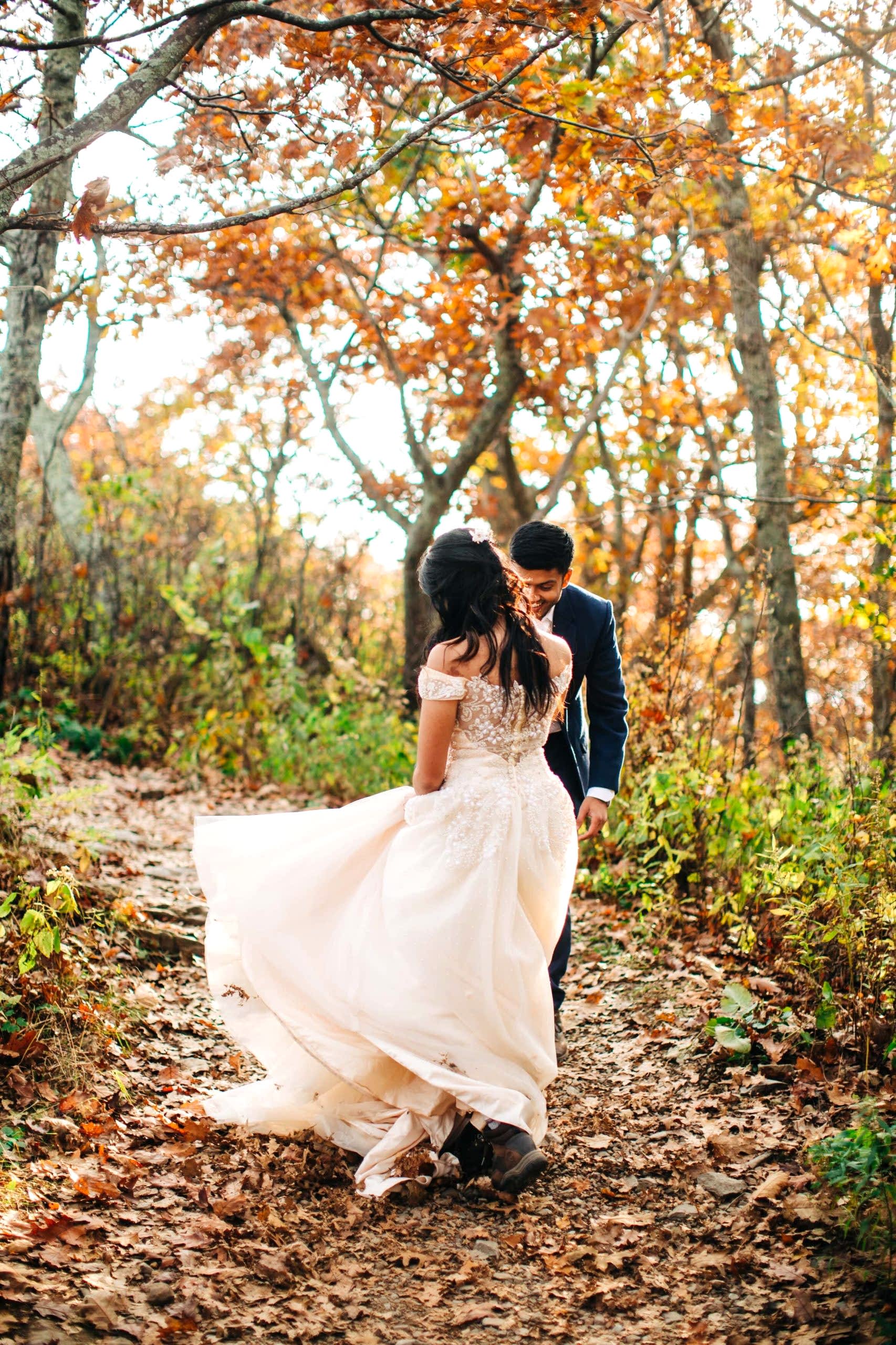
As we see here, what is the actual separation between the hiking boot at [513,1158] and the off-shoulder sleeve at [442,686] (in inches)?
54.5

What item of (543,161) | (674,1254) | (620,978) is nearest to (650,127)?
(543,161)

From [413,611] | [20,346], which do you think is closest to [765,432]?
[413,611]

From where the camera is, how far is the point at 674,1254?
3.03 metres

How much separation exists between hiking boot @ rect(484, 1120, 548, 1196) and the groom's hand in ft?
4.57

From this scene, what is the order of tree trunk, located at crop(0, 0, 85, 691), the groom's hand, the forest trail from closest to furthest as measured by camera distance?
the forest trail
the groom's hand
tree trunk, located at crop(0, 0, 85, 691)

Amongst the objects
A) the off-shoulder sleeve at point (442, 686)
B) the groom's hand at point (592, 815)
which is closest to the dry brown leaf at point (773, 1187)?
the groom's hand at point (592, 815)

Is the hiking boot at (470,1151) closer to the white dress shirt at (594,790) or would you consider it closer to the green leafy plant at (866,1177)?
the green leafy plant at (866,1177)

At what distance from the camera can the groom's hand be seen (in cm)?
439

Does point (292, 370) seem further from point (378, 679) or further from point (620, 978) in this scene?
point (620, 978)

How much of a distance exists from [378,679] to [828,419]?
639 centimetres

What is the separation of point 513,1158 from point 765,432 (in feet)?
21.5

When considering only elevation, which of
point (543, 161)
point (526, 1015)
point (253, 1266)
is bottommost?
point (253, 1266)

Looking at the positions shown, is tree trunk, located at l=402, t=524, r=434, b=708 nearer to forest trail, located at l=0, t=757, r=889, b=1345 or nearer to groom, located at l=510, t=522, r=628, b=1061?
groom, located at l=510, t=522, r=628, b=1061

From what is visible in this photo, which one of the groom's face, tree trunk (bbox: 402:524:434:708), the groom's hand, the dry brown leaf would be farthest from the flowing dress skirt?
tree trunk (bbox: 402:524:434:708)
